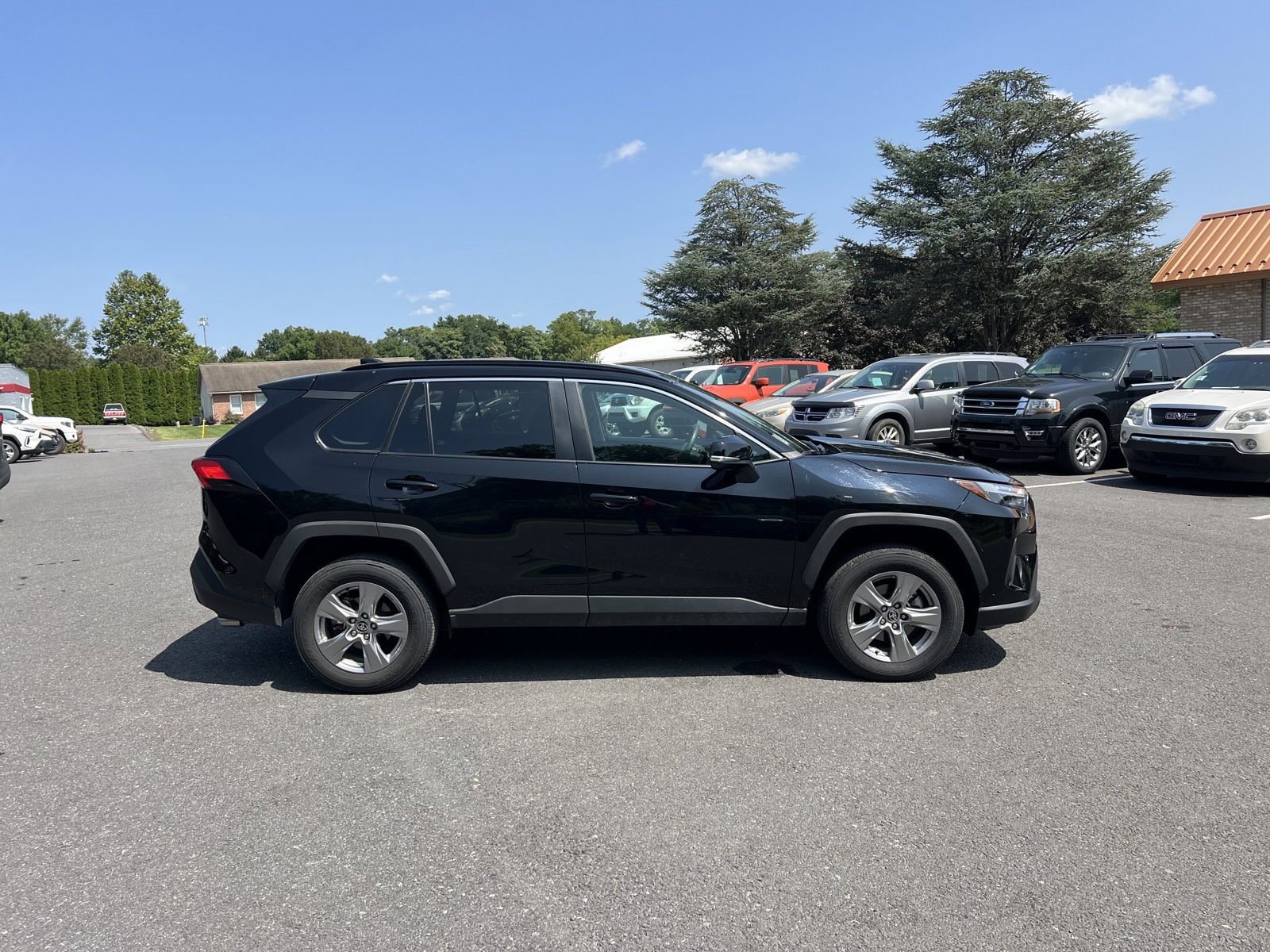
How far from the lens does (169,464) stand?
20906mm

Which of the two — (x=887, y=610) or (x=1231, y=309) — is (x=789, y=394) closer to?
(x=1231, y=309)

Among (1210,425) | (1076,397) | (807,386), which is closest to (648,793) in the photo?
(1210,425)

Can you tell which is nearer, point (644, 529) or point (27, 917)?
point (27, 917)

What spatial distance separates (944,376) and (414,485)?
515 inches

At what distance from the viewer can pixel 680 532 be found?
4730mm

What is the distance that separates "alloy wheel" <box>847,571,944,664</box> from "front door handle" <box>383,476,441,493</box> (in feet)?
7.48

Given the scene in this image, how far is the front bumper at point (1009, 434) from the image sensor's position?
13.2 meters

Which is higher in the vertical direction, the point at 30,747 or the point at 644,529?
the point at 644,529

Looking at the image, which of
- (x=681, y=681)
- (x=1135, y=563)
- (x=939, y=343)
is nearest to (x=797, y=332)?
(x=939, y=343)

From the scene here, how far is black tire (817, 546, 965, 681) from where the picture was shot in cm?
480

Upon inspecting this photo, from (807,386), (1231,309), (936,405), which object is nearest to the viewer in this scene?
(936,405)

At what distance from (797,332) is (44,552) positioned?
1547 inches

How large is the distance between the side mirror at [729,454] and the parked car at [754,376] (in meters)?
15.5

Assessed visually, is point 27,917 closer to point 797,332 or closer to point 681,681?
point 681,681
